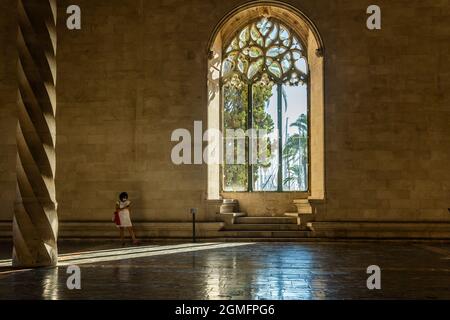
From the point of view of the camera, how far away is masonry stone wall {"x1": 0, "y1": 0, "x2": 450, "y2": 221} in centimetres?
1338

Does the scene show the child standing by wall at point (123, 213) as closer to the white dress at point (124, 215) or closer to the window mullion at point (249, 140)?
the white dress at point (124, 215)

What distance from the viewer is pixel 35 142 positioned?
A: 29.2 ft

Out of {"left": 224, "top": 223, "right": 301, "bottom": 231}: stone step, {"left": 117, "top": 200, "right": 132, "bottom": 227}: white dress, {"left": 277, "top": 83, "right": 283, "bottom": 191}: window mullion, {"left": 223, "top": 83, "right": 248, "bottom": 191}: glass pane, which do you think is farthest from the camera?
{"left": 223, "top": 83, "right": 248, "bottom": 191}: glass pane

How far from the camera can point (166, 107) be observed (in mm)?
13781

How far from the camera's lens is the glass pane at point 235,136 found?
50.9 ft

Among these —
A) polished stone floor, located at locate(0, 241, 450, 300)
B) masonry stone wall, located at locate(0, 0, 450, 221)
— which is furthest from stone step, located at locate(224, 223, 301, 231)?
polished stone floor, located at locate(0, 241, 450, 300)

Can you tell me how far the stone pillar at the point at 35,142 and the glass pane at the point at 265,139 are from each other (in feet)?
24.0

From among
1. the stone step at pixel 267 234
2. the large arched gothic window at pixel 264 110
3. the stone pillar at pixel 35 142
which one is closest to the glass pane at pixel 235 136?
the large arched gothic window at pixel 264 110

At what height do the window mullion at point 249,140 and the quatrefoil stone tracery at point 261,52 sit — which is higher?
the quatrefoil stone tracery at point 261,52

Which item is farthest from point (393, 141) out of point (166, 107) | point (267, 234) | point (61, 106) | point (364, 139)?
point (61, 106)

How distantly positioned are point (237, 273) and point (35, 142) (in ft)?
12.1

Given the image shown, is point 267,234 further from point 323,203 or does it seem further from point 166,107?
point 166,107

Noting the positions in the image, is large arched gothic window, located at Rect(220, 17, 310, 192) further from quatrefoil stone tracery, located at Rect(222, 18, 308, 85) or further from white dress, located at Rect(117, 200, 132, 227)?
white dress, located at Rect(117, 200, 132, 227)

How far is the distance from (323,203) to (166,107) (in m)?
4.30
